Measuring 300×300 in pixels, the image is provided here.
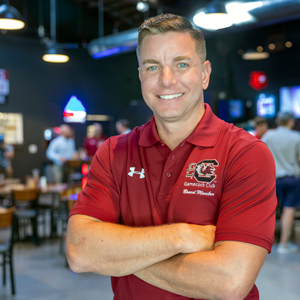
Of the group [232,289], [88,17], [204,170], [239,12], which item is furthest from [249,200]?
[88,17]

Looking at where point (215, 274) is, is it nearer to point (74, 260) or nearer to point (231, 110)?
point (74, 260)

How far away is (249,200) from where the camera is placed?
1.25 metres

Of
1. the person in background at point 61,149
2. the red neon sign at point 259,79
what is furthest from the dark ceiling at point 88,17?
the person in background at point 61,149

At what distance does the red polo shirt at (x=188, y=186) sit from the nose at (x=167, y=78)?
21 cm

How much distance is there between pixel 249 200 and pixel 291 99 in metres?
9.58

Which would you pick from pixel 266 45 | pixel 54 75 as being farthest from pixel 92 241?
pixel 54 75

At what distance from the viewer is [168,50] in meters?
1.38

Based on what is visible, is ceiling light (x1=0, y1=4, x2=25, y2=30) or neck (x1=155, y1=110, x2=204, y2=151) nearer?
neck (x1=155, y1=110, x2=204, y2=151)

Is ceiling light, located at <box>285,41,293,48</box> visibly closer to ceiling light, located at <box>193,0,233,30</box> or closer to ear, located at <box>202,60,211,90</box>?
ceiling light, located at <box>193,0,233,30</box>

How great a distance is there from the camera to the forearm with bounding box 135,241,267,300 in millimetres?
1175

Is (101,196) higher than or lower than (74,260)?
higher

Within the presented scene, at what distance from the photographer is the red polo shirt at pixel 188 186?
1.24 metres

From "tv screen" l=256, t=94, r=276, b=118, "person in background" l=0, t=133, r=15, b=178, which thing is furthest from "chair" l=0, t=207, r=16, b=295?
"tv screen" l=256, t=94, r=276, b=118

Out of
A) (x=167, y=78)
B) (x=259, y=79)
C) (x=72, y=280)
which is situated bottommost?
(x=72, y=280)
